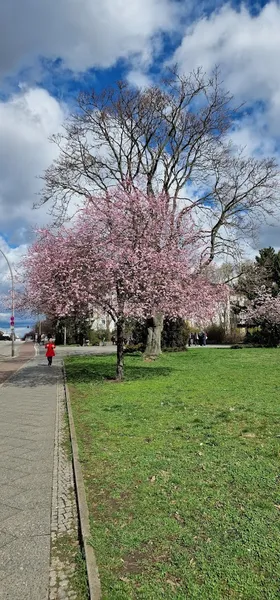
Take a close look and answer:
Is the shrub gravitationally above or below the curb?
above

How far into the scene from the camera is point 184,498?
4.17 m

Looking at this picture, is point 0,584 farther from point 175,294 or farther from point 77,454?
point 175,294

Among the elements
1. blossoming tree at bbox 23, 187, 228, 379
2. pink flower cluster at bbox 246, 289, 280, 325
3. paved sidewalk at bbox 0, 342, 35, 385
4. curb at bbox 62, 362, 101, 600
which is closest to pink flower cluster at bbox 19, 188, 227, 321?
blossoming tree at bbox 23, 187, 228, 379

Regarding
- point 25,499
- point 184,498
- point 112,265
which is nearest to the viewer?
point 184,498

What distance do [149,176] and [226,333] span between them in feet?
94.9

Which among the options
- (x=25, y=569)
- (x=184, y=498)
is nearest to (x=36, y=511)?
(x=25, y=569)

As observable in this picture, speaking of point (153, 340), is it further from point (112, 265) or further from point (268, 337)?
point (268, 337)

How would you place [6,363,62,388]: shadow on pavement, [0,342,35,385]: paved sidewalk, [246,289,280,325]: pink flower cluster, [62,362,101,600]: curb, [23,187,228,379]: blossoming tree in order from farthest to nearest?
[246,289,280,325]: pink flower cluster
[0,342,35,385]: paved sidewalk
[6,363,62,388]: shadow on pavement
[23,187,228,379]: blossoming tree
[62,362,101,600]: curb

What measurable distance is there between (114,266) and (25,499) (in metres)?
8.29

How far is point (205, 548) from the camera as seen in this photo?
3227 mm

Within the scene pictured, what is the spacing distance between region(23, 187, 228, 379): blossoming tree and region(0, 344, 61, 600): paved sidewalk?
12.8ft

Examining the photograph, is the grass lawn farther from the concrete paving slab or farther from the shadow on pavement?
the shadow on pavement

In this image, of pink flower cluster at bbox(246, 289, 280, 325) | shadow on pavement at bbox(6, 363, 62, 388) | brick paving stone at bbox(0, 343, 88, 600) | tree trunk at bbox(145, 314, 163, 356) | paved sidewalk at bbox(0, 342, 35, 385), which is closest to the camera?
brick paving stone at bbox(0, 343, 88, 600)

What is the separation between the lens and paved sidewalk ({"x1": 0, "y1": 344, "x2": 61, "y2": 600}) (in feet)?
9.95
